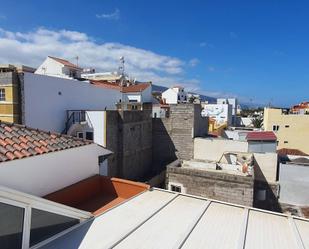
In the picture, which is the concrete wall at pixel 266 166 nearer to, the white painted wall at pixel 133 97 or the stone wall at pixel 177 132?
the stone wall at pixel 177 132

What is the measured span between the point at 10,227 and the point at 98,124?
42.5 feet

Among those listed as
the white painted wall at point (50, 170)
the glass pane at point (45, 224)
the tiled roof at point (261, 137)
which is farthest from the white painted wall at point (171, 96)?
the glass pane at point (45, 224)

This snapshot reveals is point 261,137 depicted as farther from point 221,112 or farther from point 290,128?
point 221,112

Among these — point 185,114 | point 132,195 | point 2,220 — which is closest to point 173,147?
point 185,114

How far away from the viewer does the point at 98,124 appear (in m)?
17.0

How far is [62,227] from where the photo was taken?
5230 mm

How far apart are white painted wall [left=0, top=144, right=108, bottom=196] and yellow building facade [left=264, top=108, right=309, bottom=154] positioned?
2988cm

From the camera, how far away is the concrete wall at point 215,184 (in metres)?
13.3

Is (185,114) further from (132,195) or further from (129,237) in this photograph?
(129,237)

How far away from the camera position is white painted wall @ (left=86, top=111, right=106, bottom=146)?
16.9m

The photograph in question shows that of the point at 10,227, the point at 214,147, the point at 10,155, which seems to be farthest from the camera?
the point at 214,147

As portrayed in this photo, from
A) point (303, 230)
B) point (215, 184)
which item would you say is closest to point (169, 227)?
point (303, 230)

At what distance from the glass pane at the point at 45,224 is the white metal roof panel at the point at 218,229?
2.55m

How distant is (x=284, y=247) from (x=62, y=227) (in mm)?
4489
